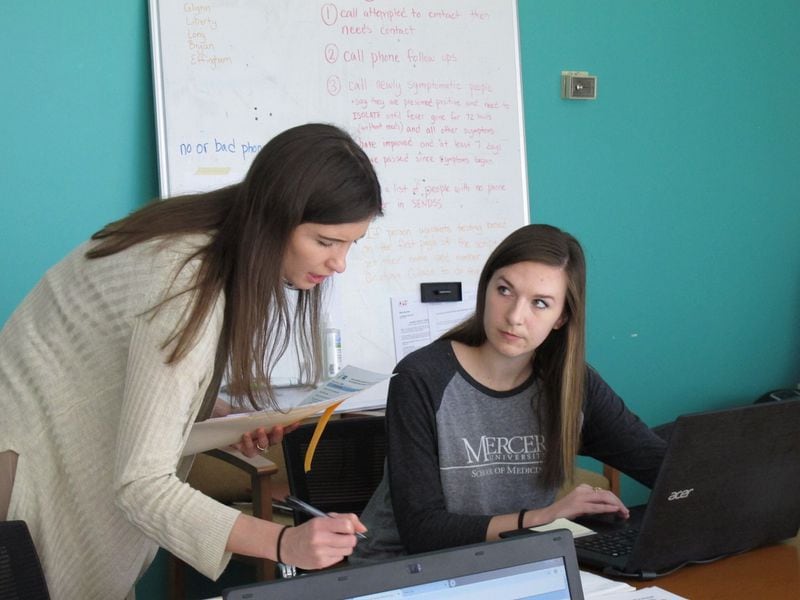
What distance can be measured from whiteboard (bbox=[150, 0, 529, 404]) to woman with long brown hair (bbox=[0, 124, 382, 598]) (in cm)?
151

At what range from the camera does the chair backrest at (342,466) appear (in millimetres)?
2137

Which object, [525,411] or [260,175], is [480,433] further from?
[260,175]

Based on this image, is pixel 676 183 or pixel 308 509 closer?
pixel 308 509

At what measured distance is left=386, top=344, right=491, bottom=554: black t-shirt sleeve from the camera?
1.77 metres

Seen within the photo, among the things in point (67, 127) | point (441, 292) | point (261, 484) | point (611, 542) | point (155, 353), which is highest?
point (67, 127)

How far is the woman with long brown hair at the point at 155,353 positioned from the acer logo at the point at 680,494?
603 mm

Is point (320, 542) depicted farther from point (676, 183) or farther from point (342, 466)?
point (676, 183)

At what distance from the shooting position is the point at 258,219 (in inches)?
54.4

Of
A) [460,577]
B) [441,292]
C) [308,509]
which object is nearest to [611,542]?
[308,509]

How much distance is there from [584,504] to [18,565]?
2.90 ft

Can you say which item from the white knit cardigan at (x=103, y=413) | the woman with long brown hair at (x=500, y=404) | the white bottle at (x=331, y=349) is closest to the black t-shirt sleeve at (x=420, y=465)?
the woman with long brown hair at (x=500, y=404)

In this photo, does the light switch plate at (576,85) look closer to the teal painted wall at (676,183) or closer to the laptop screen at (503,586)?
the teal painted wall at (676,183)

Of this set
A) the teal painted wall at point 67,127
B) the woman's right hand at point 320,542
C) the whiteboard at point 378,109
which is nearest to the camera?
the woman's right hand at point 320,542

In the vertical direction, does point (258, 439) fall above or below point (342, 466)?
above
